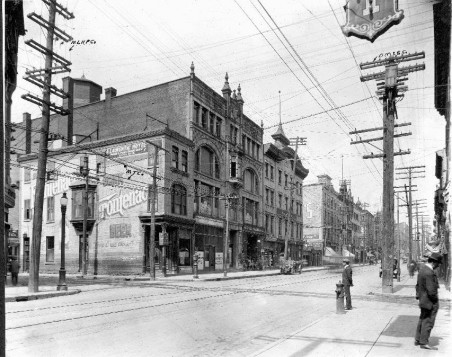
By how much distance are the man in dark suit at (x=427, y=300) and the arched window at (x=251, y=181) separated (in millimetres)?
39800

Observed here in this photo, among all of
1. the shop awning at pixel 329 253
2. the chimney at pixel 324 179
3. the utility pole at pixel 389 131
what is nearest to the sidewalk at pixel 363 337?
the utility pole at pixel 389 131

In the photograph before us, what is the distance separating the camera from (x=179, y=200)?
35.8 metres

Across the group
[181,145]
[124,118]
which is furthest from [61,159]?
[181,145]

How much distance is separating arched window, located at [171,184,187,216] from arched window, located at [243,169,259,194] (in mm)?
12828

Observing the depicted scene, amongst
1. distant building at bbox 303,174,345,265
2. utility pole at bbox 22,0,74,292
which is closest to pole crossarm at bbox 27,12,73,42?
utility pole at bbox 22,0,74,292

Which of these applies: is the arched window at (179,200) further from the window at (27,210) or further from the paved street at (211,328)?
the paved street at (211,328)

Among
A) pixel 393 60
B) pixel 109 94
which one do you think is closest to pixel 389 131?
pixel 393 60

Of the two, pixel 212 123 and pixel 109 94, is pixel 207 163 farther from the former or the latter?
pixel 109 94

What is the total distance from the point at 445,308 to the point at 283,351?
28.6ft

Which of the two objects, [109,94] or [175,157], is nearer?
[175,157]

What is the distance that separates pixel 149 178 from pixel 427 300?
1092 inches

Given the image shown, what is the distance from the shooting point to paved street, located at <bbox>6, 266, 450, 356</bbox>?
7961 mm

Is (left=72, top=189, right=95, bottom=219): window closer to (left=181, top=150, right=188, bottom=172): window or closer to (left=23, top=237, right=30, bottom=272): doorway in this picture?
(left=23, top=237, right=30, bottom=272): doorway

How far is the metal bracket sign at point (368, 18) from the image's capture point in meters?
6.62
